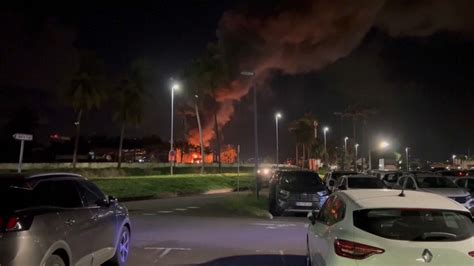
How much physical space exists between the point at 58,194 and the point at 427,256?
4.99 metres

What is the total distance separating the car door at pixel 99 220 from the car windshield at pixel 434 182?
15.2 metres

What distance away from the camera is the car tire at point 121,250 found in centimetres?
989

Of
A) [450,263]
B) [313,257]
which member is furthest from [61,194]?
[450,263]

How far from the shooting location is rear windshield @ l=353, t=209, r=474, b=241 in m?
6.46

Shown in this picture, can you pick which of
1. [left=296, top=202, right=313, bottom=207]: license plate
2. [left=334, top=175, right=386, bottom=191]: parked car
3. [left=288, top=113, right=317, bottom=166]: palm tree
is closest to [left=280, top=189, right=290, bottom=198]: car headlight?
[left=296, top=202, right=313, bottom=207]: license plate

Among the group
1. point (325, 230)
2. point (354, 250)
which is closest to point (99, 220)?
point (325, 230)

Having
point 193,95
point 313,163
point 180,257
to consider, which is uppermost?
point 193,95

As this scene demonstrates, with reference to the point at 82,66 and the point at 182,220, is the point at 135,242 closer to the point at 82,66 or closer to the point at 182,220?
the point at 182,220

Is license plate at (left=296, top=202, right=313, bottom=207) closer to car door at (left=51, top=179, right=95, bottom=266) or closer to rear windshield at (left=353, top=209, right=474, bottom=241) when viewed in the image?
car door at (left=51, top=179, right=95, bottom=266)

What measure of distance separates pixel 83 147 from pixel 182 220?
423ft

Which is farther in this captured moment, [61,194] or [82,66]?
[82,66]

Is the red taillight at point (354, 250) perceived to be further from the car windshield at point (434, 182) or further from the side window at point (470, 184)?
the side window at point (470, 184)

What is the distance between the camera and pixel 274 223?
1897 cm

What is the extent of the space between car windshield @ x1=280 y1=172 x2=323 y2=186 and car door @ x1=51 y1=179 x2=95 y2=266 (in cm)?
1433
